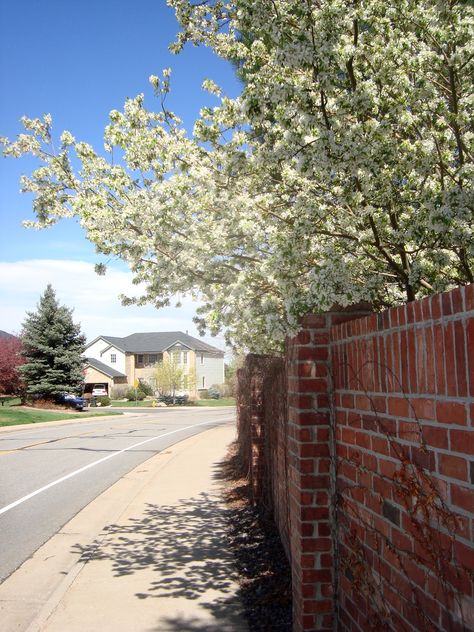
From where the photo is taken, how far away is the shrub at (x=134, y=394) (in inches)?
2517

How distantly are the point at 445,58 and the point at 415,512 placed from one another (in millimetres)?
3507

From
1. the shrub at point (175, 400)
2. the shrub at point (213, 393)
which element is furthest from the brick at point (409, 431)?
the shrub at point (213, 393)

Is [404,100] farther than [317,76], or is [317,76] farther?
[404,100]

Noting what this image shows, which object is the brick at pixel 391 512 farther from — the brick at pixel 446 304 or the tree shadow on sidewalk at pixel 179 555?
the tree shadow on sidewalk at pixel 179 555

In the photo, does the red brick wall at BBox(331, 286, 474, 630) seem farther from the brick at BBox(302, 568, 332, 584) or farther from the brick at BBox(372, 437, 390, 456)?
the brick at BBox(302, 568, 332, 584)

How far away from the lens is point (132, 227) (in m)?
7.54

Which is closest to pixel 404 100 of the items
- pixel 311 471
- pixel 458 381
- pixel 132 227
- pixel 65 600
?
pixel 311 471

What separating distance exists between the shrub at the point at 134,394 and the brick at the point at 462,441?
6311 centimetres

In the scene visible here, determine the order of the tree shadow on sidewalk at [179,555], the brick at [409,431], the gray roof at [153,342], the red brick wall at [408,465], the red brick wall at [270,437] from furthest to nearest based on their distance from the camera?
the gray roof at [153,342]
the red brick wall at [270,437]
the tree shadow on sidewalk at [179,555]
the brick at [409,431]
the red brick wall at [408,465]

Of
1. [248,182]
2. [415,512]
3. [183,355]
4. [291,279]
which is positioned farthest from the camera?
[183,355]

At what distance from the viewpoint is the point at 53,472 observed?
533 inches

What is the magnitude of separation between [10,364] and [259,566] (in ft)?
141

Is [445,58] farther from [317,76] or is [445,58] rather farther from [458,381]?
[458,381]

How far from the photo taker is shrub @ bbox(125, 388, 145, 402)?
63938 mm
